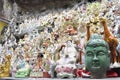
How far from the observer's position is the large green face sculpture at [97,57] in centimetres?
400

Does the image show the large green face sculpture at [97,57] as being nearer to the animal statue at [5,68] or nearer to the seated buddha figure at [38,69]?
the seated buddha figure at [38,69]

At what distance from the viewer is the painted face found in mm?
3992

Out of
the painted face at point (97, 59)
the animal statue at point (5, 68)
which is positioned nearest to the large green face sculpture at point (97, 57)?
the painted face at point (97, 59)

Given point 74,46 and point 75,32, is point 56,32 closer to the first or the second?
point 75,32

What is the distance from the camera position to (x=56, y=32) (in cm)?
845

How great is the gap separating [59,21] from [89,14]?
1.06 metres

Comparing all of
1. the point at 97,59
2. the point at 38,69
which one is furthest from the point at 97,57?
the point at 38,69

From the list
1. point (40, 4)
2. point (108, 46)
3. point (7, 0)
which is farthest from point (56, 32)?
point (7, 0)

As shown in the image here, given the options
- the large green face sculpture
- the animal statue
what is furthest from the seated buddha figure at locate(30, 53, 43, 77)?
the large green face sculpture

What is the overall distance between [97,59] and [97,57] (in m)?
0.04

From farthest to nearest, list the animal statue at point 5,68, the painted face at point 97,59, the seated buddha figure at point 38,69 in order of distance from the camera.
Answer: the animal statue at point 5,68 → the seated buddha figure at point 38,69 → the painted face at point 97,59

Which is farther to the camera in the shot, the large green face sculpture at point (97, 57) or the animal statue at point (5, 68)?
the animal statue at point (5, 68)

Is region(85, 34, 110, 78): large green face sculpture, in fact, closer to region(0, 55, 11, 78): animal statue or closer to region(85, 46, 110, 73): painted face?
region(85, 46, 110, 73): painted face

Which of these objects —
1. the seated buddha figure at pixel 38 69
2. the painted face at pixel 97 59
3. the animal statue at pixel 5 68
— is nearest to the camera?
the painted face at pixel 97 59
